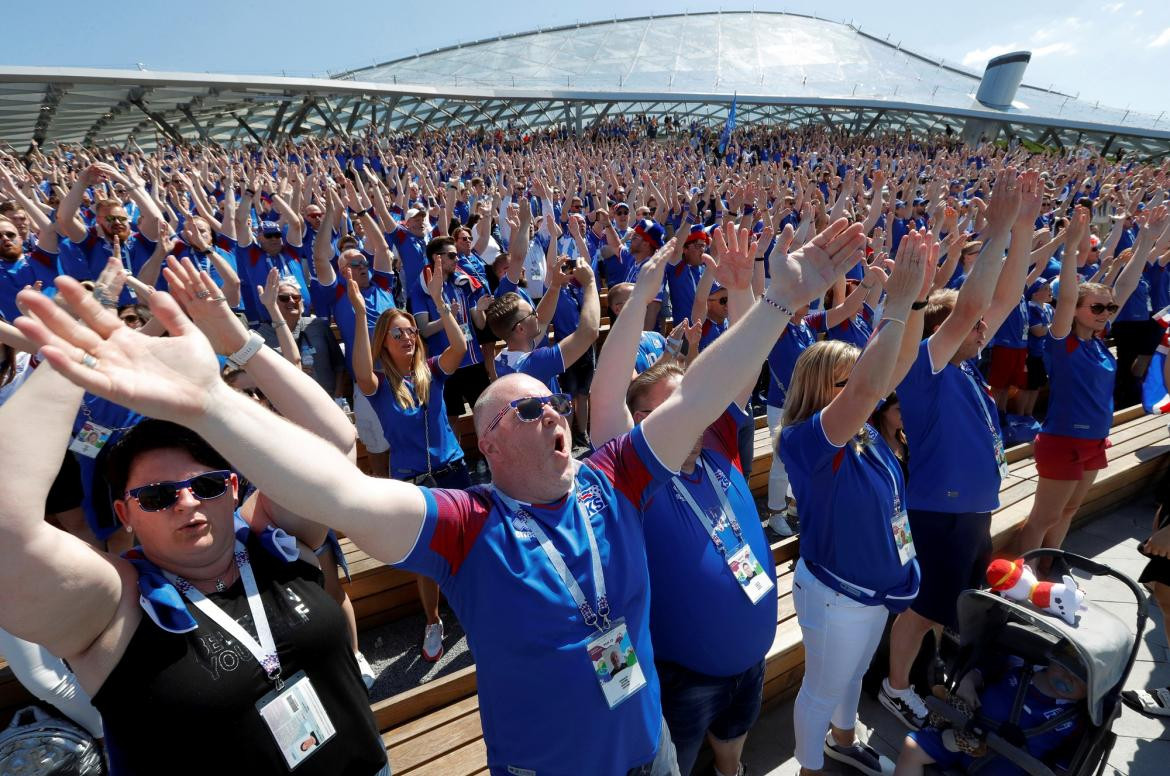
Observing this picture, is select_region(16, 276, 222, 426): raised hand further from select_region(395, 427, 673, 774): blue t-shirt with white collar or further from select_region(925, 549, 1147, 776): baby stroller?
select_region(925, 549, 1147, 776): baby stroller

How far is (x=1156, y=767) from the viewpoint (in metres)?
2.84

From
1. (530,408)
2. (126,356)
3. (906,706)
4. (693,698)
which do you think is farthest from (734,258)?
(906,706)

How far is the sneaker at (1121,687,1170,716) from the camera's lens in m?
3.03

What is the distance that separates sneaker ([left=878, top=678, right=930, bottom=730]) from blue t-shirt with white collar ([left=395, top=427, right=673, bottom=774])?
1.96 meters

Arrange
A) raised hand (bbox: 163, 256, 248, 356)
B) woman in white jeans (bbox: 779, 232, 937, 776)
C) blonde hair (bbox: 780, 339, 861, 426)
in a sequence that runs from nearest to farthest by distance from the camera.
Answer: raised hand (bbox: 163, 256, 248, 356), woman in white jeans (bbox: 779, 232, 937, 776), blonde hair (bbox: 780, 339, 861, 426)

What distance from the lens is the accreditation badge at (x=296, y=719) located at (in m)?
1.46

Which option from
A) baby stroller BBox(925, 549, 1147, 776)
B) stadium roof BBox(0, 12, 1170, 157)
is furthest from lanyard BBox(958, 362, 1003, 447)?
stadium roof BBox(0, 12, 1170, 157)

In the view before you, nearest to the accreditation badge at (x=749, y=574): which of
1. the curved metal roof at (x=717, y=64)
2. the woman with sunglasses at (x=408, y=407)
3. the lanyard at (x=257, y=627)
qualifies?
the lanyard at (x=257, y=627)

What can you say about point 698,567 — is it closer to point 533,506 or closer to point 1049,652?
point 533,506

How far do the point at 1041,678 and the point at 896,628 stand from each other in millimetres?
910

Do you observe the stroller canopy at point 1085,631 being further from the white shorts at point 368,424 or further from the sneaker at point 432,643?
the white shorts at point 368,424

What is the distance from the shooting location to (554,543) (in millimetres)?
1608

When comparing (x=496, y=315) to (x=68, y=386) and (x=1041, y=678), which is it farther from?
(x=1041, y=678)

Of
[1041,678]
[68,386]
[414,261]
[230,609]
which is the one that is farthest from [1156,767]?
[414,261]
